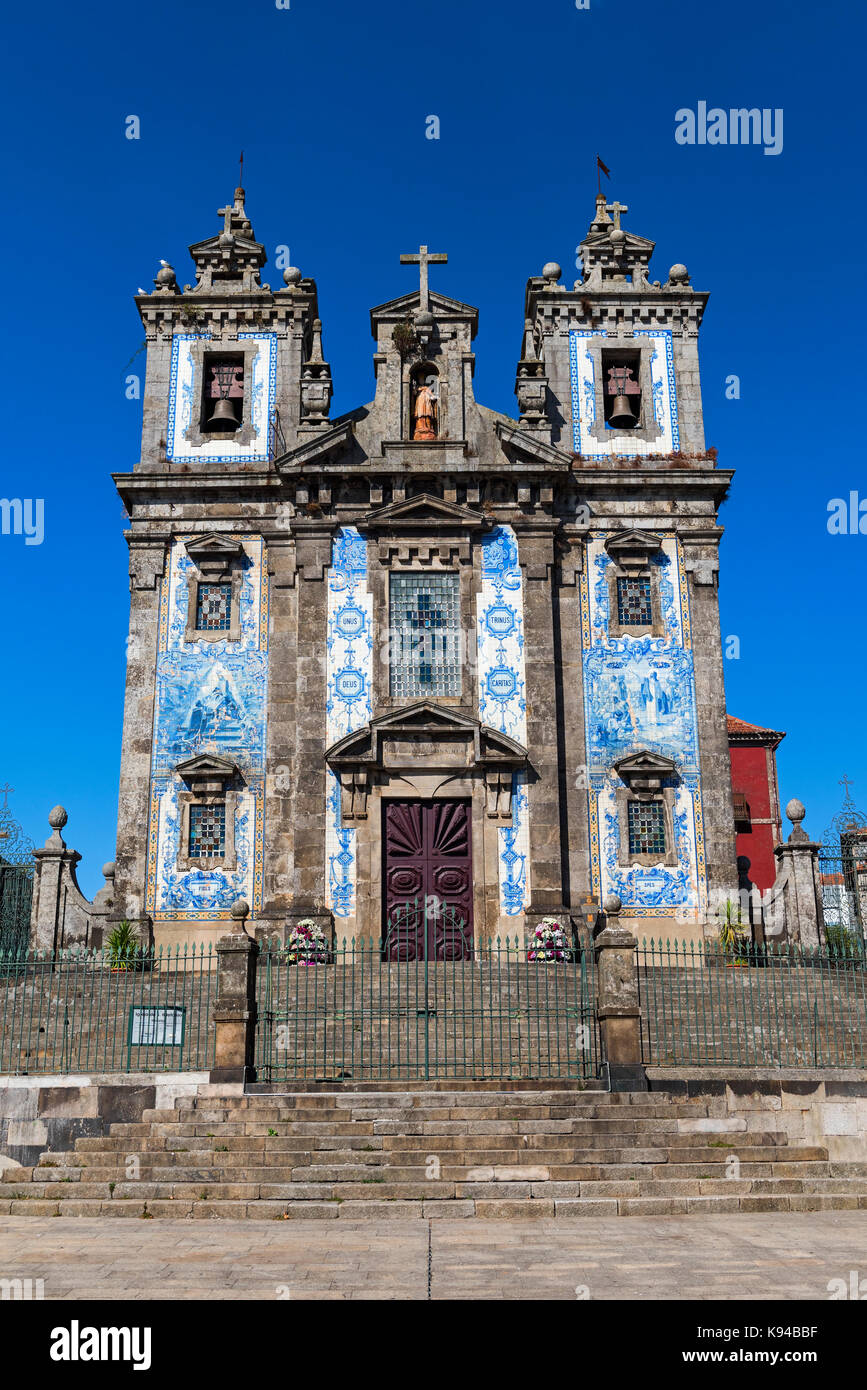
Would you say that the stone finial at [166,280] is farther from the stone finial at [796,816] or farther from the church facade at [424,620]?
the stone finial at [796,816]

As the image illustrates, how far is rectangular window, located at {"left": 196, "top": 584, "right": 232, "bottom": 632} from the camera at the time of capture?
75.5ft

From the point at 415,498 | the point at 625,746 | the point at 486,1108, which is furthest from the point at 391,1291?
the point at 415,498

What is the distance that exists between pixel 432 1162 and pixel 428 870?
9285 millimetres

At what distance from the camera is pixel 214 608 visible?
2312 cm

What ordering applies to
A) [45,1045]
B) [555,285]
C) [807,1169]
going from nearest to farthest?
[807,1169] → [45,1045] → [555,285]

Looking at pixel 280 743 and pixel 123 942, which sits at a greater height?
pixel 280 743

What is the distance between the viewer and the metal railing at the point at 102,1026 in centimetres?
1477

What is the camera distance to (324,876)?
21250 millimetres

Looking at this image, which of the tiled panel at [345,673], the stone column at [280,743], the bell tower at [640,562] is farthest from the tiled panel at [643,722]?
the stone column at [280,743]

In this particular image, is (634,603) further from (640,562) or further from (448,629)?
(448,629)

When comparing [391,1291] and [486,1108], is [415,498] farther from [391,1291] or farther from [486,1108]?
[391,1291]

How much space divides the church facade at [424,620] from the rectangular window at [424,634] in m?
0.04

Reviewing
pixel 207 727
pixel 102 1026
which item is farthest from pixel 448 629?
pixel 102 1026
